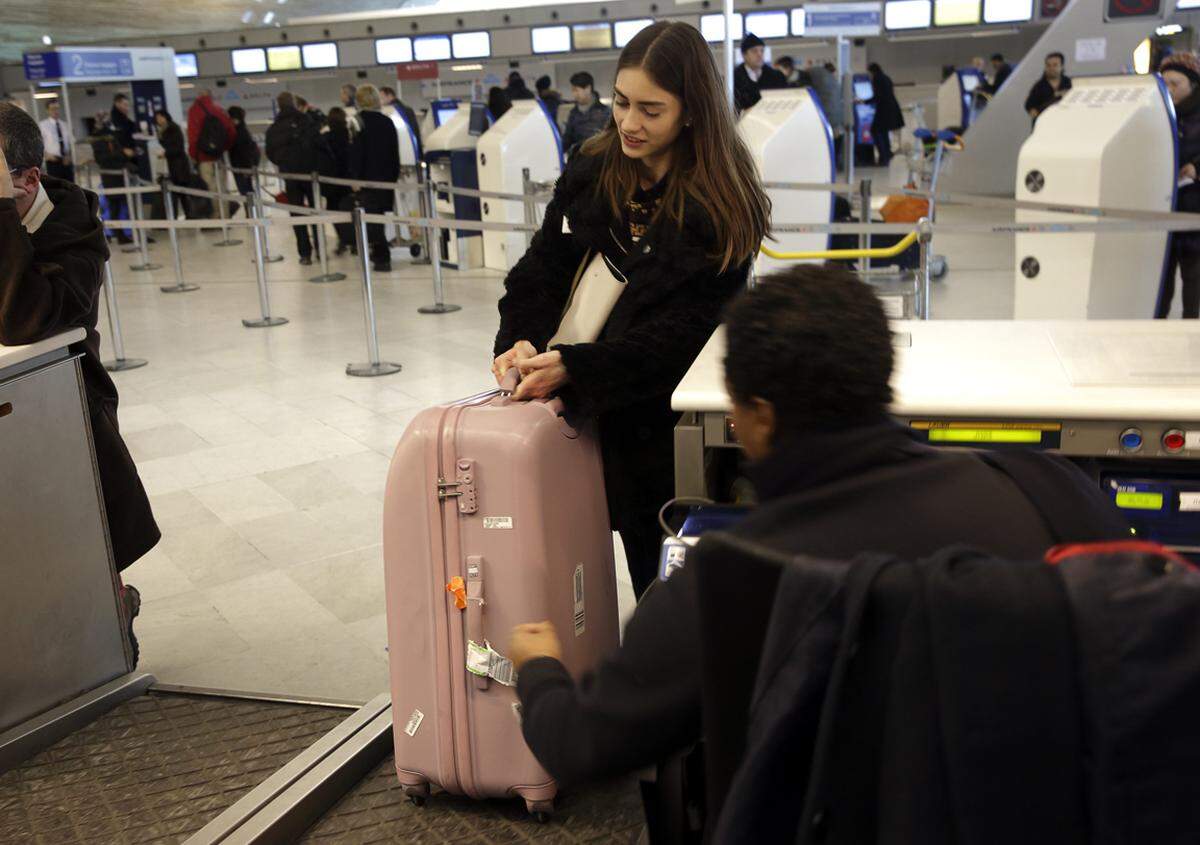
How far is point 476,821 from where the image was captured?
2.22 meters

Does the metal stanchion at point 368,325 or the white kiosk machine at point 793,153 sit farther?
the white kiosk machine at point 793,153

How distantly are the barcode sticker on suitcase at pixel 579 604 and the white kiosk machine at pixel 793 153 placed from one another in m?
5.02

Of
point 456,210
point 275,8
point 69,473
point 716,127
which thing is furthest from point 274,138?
point 275,8

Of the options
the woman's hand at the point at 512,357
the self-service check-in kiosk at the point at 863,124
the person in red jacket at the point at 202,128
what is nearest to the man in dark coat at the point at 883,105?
the self-service check-in kiosk at the point at 863,124

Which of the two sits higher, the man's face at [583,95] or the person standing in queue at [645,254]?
the man's face at [583,95]

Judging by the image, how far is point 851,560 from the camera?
0.89 meters

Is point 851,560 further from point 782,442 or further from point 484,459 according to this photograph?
point 484,459

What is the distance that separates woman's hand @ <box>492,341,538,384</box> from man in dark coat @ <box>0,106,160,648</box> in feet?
3.52

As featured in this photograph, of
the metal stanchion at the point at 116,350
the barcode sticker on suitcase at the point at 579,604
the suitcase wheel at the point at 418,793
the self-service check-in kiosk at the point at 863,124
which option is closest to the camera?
the barcode sticker on suitcase at the point at 579,604

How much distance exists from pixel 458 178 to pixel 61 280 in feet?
25.3

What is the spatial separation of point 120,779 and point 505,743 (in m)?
0.93

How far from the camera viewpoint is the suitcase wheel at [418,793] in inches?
88.2

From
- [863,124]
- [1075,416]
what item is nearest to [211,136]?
[863,124]

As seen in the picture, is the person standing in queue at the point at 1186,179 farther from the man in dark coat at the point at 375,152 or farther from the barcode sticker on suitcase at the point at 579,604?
the man in dark coat at the point at 375,152
